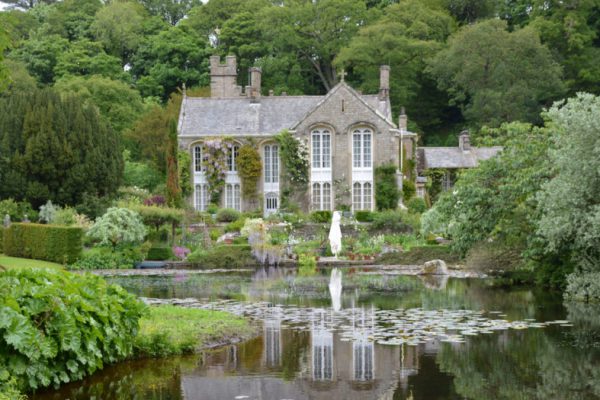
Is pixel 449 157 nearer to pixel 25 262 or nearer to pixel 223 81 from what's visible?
pixel 223 81

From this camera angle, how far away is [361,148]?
157 feet

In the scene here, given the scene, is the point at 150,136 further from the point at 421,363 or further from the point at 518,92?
the point at 421,363

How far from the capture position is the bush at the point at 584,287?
70.2ft

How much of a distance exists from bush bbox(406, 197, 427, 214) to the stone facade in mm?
1998

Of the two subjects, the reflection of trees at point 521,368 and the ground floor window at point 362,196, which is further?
the ground floor window at point 362,196

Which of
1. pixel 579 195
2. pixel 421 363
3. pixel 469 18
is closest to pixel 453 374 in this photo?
pixel 421 363

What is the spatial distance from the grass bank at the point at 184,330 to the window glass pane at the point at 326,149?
29678 millimetres

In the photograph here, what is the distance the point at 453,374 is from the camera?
1308cm

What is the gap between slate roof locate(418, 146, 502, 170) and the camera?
54.1m

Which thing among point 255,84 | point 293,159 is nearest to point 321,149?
point 293,159

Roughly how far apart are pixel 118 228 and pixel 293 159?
1605cm

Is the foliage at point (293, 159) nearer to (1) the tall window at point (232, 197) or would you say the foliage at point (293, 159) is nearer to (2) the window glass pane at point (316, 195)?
(2) the window glass pane at point (316, 195)

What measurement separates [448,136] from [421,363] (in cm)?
5480

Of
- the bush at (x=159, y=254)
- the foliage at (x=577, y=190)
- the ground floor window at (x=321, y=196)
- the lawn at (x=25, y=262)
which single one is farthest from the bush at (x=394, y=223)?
the foliage at (x=577, y=190)
